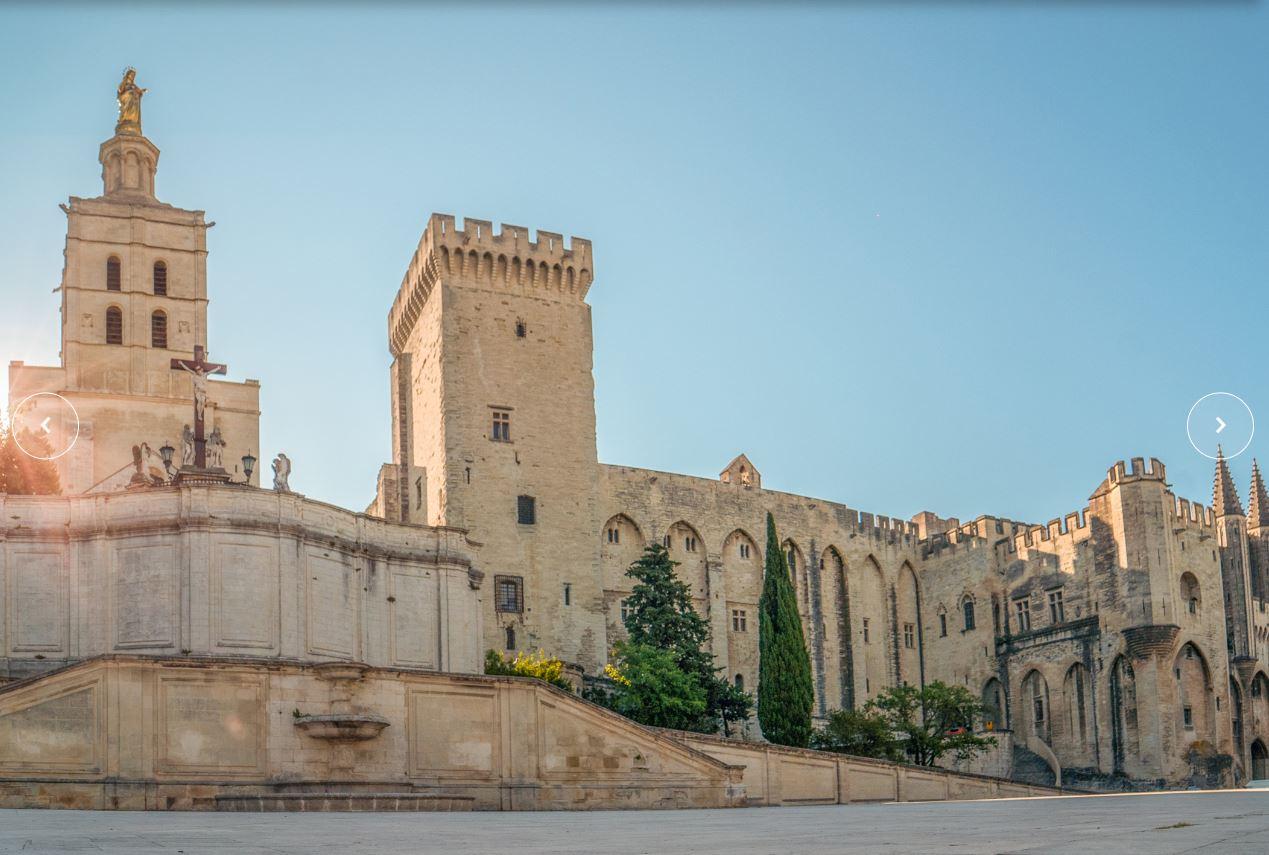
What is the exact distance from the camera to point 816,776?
34.2 meters

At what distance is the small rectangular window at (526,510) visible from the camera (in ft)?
171

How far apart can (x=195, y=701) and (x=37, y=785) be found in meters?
2.96

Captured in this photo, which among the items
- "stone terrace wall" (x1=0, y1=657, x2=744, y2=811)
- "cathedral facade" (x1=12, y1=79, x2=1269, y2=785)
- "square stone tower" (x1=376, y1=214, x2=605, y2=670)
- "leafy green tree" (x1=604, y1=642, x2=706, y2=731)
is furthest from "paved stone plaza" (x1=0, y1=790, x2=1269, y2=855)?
"square stone tower" (x1=376, y1=214, x2=605, y2=670)

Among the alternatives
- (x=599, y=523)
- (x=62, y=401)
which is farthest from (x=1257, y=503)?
(x=62, y=401)

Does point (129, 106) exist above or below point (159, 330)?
above

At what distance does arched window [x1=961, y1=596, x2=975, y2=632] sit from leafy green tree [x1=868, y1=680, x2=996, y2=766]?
800cm

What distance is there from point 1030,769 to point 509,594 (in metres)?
21.5

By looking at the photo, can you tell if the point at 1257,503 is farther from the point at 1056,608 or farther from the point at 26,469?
the point at 26,469

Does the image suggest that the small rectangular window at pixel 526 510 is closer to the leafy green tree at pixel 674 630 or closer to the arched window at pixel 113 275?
the leafy green tree at pixel 674 630

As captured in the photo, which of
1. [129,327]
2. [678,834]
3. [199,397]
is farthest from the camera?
[129,327]

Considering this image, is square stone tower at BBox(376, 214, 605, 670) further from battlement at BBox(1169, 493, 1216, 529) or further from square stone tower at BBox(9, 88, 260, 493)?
battlement at BBox(1169, 493, 1216, 529)

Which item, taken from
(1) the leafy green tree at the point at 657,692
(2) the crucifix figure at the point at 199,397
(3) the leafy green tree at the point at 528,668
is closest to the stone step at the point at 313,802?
(2) the crucifix figure at the point at 199,397

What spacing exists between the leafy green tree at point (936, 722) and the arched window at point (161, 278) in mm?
30138

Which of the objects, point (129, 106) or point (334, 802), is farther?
point (129, 106)
